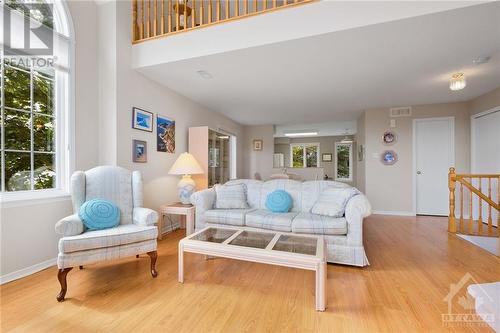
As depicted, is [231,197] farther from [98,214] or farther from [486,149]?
[486,149]

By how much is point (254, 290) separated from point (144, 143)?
7.89 ft

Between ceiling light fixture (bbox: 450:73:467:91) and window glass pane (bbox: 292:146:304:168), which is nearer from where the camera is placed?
ceiling light fixture (bbox: 450:73:467:91)

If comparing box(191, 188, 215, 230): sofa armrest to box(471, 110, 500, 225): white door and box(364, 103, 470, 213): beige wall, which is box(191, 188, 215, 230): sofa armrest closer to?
box(364, 103, 470, 213): beige wall

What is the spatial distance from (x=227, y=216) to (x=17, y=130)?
217cm

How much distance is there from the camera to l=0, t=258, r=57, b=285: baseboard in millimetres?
1931

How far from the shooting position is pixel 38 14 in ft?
7.44

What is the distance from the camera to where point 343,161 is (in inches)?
372

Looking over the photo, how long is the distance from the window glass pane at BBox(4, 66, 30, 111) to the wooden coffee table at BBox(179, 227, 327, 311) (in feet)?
6.51

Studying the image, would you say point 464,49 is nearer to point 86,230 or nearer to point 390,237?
point 390,237

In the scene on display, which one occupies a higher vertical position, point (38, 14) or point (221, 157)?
point (38, 14)

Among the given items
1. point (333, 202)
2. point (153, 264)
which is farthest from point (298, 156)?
point (153, 264)

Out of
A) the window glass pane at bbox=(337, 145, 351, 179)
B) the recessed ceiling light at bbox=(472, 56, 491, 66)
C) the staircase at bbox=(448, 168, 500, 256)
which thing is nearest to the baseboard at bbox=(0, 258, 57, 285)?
the staircase at bbox=(448, 168, 500, 256)

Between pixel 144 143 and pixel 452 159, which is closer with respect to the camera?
pixel 144 143

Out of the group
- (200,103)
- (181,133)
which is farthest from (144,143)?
(200,103)
